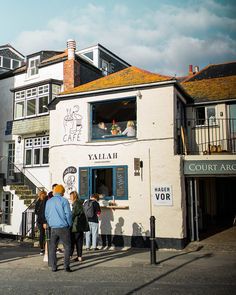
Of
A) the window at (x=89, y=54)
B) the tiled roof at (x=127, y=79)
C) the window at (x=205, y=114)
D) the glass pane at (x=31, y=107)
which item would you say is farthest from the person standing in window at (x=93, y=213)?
the window at (x=89, y=54)

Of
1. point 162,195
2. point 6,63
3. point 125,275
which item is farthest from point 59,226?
point 6,63

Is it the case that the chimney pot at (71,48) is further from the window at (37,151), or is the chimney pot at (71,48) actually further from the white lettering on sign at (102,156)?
the white lettering on sign at (102,156)

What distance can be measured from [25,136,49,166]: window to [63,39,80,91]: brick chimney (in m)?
3.29

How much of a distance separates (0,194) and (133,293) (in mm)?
16299

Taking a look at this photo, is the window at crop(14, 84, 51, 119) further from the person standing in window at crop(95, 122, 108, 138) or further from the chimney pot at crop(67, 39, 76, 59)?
the person standing in window at crop(95, 122, 108, 138)

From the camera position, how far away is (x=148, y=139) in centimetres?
1241

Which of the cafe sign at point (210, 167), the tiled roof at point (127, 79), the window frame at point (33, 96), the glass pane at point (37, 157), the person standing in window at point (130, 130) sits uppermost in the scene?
the window frame at point (33, 96)

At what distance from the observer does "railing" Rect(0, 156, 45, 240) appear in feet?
51.4

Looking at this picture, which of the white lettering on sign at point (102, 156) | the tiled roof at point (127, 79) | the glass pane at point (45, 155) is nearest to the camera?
the tiled roof at point (127, 79)

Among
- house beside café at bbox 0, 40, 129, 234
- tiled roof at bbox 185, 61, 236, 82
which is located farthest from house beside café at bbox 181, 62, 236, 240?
house beside café at bbox 0, 40, 129, 234

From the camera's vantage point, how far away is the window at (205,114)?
1507 centimetres

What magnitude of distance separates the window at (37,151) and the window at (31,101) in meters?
1.53

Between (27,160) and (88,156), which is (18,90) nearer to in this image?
(27,160)

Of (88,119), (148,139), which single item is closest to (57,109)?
(88,119)
